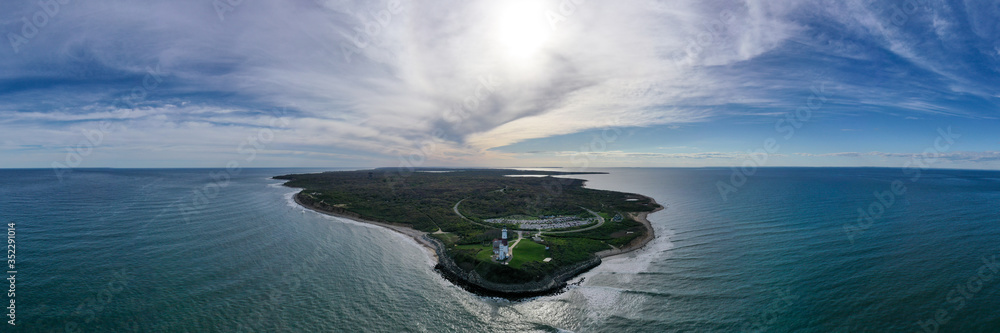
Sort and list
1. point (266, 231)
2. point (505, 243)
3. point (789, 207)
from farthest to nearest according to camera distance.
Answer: point (789, 207), point (266, 231), point (505, 243)

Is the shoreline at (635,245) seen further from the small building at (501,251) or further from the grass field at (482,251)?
the grass field at (482,251)

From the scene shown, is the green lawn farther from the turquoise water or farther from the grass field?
the turquoise water

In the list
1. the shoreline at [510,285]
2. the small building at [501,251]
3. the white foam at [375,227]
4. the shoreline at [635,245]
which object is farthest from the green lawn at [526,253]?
the white foam at [375,227]

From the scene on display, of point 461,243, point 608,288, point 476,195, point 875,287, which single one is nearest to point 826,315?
point 875,287

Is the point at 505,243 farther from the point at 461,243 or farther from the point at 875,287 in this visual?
the point at 875,287

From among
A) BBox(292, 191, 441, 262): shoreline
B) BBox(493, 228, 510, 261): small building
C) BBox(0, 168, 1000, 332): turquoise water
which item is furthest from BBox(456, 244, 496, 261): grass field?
BBox(0, 168, 1000, 332): turquoise water

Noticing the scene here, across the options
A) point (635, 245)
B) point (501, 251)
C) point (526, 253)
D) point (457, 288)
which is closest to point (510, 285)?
point (501, 251)
